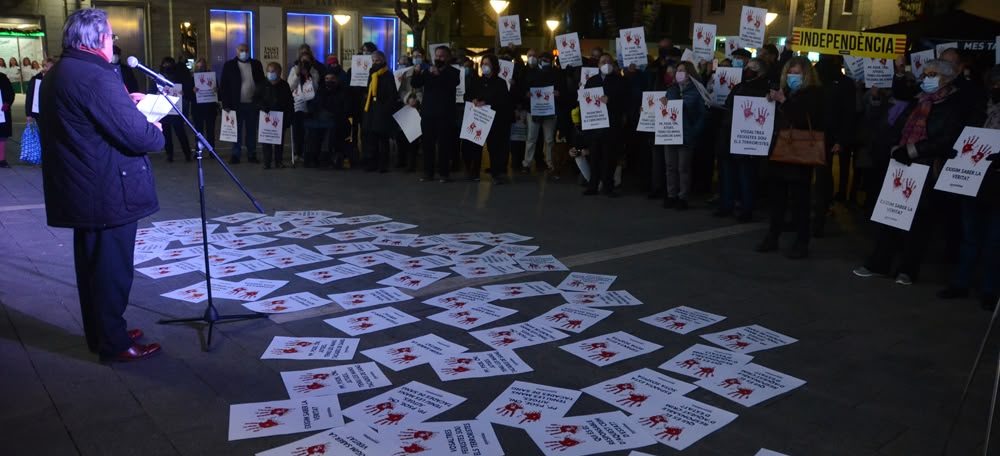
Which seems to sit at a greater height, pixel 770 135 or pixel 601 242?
pixel 770 135

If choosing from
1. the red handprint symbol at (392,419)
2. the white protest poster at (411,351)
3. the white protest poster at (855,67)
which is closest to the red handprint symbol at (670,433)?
the red handprint symbol at (392,419)

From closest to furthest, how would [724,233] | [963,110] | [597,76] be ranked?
1. [963,110]
2. [724,233]
3. [597,76]

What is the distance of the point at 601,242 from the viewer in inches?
333

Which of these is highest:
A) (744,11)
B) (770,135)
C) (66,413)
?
(744,11)

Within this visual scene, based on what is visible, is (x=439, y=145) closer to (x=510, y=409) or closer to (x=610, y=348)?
(x=610, y=348)

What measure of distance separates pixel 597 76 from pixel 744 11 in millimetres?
2226

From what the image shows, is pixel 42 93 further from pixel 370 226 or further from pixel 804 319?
pixel 804 319

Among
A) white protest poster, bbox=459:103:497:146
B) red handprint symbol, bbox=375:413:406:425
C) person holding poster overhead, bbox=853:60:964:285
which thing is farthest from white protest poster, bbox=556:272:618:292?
white protest poster, bbox=459:103:497:146

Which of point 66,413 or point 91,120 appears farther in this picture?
point 91,120

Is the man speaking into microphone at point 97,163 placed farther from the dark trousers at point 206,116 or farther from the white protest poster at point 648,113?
the dark trousers at point 206,116

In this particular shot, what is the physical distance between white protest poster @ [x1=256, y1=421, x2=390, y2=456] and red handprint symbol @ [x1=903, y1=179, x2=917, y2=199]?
5118 millimetres

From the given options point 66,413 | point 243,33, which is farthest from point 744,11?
point 243,33

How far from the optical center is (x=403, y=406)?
4336mm

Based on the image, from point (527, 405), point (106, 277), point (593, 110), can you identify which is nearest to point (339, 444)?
point (527, 405)
